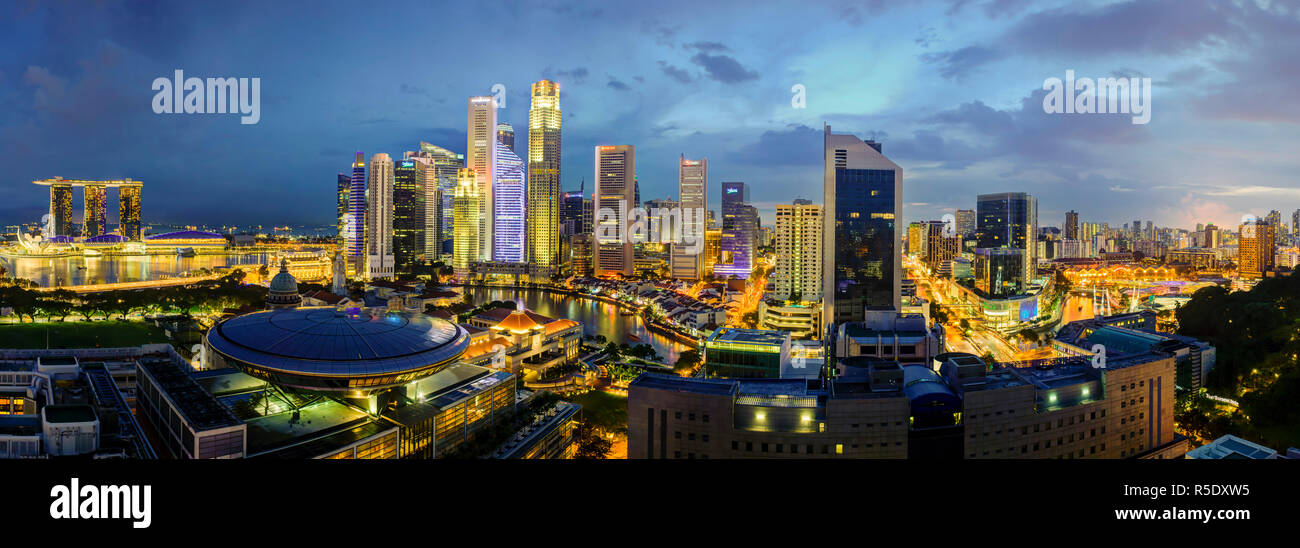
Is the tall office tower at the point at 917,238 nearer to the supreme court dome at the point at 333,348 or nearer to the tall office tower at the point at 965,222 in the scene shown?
the tall office tower at the point at 965,222

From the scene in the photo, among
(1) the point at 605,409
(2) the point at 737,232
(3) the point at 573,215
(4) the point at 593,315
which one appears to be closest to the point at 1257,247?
(2) the point at 737,232

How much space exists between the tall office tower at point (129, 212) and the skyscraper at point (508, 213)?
12.5 m

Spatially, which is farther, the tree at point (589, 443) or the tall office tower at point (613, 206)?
the tall office tower at point (613, 206)

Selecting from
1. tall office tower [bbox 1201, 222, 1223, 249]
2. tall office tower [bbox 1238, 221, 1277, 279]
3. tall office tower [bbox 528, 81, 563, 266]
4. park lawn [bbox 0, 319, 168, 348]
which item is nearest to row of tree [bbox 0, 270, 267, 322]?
park lawn [bbox 0, 319, 168, 348]

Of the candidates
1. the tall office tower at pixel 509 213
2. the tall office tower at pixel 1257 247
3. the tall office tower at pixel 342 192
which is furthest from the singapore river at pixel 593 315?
the tall office tower at pixel 1257 247

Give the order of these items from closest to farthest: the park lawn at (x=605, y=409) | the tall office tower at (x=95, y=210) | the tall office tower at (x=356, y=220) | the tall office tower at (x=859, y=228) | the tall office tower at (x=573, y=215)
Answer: the park lawn at (x=605, y=409) → the tall office tower at (x=859, y=228) → the tall office tower at (x=95, y=210) → the tall office tower at (x=356, y=220) → the tall office tower at (x=573, y=215)

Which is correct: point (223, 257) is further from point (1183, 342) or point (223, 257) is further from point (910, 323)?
point (1183, 342)

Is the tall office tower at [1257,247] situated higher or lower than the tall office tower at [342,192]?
lower

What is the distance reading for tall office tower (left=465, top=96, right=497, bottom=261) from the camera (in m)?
28.2

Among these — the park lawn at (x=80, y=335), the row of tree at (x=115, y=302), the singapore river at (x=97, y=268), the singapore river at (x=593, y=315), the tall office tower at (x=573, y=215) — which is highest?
the tall office tower at (x=573, y=215)

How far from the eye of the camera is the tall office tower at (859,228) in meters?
13.0

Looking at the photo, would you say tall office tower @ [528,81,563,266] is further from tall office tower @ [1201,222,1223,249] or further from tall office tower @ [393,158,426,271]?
tall office tower @ [1201,222,1223,249]
